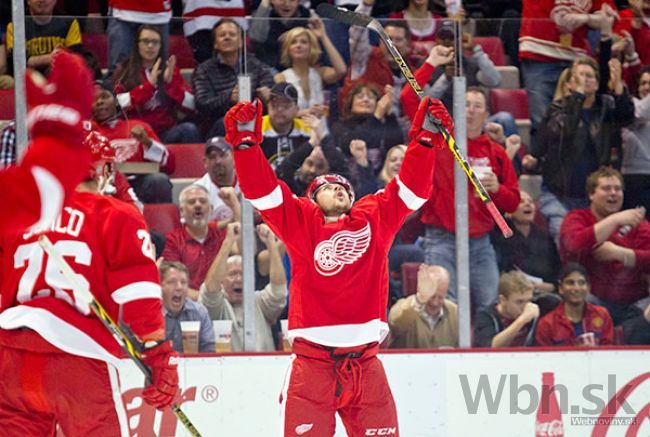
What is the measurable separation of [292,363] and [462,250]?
4.37 feet

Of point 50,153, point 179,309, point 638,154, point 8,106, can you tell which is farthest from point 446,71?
point 50,153

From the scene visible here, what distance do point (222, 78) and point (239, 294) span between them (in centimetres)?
96

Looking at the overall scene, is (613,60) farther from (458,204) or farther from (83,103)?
(83,103)

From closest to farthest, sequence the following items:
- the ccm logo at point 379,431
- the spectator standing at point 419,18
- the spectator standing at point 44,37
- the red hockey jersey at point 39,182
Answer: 1. the red hockey jersey at point 39,182
2. the ccm logo at point 379,431
3. the spectator standing at point 44,37
4. the spectator standing at point 419,18

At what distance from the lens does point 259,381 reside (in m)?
5.31

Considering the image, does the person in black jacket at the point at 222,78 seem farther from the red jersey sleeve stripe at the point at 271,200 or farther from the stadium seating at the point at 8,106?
the red jersey sleeve stripe at the point at 271,200

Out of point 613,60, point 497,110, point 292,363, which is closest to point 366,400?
point 292,363

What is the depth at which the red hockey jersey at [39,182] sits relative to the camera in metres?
2.45

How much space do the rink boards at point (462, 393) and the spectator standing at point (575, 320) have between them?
0.42 ft

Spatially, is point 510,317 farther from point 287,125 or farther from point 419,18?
point 419,18

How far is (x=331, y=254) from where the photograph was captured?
4.46 m

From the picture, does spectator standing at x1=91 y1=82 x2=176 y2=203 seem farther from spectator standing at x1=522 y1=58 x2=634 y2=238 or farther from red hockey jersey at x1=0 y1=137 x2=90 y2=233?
red hockey jersey at x1=0 y1=137 x2=90 y2=233

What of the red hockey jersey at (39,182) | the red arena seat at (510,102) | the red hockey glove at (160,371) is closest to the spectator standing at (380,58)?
the red arena seat at (510,102)

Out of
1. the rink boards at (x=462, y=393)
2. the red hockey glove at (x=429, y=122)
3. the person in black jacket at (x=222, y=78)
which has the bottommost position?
the rink boards at (x=462, y=393)
